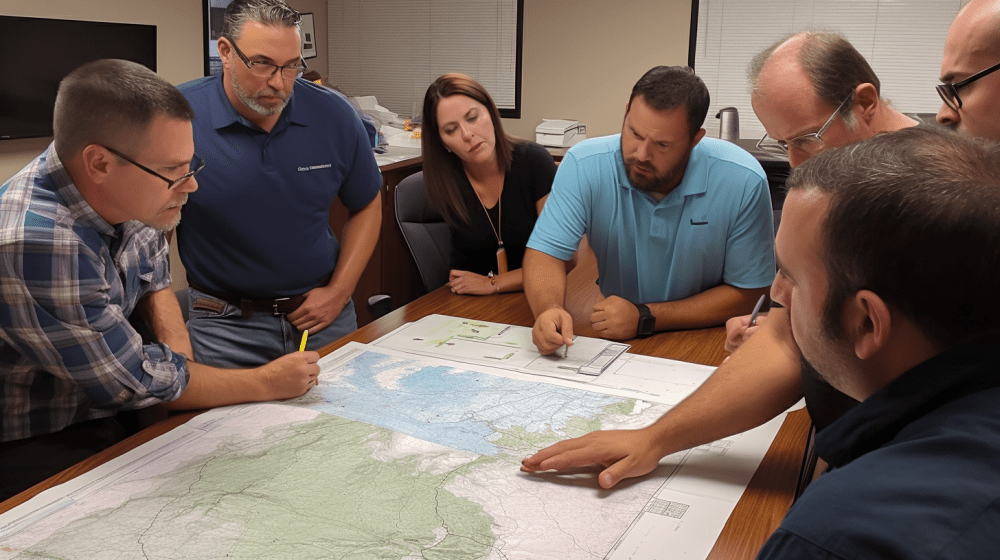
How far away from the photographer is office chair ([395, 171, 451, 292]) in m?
2.78

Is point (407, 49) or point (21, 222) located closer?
point (21, 222)

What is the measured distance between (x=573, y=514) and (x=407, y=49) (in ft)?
15.4

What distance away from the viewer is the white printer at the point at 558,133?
4.73 metres

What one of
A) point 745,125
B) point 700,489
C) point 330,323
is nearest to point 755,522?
point 700,489

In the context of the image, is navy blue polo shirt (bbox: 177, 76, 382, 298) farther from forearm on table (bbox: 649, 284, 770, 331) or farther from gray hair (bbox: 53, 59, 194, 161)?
forearm on table (bbox: 649, 284, 770, 331)

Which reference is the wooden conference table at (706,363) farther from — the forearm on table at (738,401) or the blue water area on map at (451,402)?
the blue water area on map at (451,402)

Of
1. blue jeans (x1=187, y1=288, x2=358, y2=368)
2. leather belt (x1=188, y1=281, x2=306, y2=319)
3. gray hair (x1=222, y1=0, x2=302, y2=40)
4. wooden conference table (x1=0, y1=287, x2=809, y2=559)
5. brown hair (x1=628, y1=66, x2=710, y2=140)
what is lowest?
blue jeans (x1=187, y1=288, x2=358, y2=368)

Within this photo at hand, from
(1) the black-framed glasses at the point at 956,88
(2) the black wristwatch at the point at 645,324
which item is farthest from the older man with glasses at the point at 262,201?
(1) the black-framed glasses at the point at 956,88

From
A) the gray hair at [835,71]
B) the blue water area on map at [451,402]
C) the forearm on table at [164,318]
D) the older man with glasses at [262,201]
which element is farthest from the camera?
the older man with glasses at [262,201]

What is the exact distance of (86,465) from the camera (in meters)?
1.23

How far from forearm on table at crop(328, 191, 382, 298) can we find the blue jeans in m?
0.18

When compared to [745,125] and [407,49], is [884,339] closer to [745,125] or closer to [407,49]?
[745,125]

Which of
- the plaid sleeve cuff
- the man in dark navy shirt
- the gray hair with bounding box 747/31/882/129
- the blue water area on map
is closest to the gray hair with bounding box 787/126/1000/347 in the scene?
the man in dark navy shirt

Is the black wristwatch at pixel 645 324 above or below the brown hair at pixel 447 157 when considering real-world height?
below
